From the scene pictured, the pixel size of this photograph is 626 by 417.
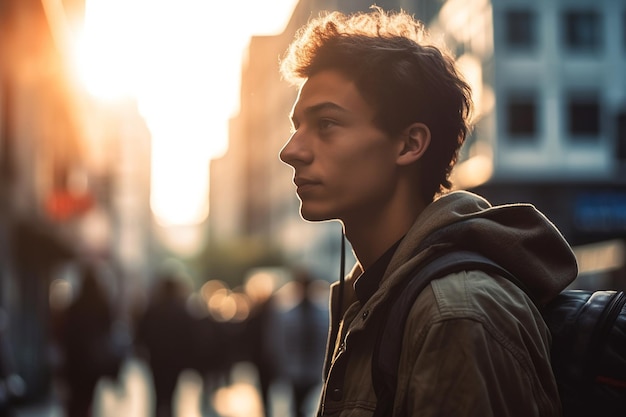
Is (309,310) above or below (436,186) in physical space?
below

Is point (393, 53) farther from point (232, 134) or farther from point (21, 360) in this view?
point (232, 134)

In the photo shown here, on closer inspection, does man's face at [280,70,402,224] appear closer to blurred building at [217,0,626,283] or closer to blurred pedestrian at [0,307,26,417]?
blurred pedestrian at [0,307,26,417]

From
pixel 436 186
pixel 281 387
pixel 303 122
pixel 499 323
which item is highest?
pixel 303 122

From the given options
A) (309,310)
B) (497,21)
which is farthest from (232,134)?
(309,310)

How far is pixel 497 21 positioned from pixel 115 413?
27.3 metres

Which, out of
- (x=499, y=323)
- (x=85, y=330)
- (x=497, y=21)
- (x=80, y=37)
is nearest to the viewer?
(x=499, y=323)

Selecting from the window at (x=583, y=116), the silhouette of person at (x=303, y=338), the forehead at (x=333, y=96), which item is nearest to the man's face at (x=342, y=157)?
the forehead at (x=333, y=96)

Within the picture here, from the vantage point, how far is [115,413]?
48.9 feet

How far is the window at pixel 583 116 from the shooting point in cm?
3791

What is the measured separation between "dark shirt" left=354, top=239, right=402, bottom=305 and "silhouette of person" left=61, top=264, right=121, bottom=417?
8.09 metres

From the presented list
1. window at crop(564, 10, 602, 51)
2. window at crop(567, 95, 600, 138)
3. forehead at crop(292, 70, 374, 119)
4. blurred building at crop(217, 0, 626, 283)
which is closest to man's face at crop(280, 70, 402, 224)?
forehead at crop(292, 70, 374, 119)

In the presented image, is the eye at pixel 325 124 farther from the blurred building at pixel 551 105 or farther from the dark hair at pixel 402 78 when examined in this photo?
the blurred building at pixel 551 105

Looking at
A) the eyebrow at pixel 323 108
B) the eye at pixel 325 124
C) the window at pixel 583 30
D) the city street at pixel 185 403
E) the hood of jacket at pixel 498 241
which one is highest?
the window at pixel 583 30

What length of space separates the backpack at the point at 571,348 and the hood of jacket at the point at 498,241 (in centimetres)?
6
